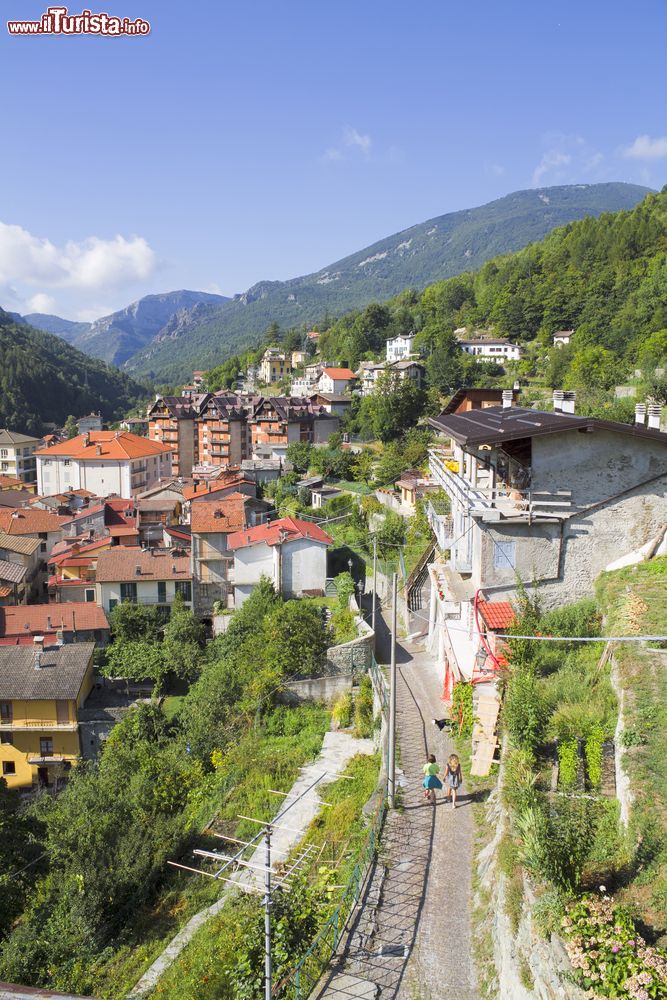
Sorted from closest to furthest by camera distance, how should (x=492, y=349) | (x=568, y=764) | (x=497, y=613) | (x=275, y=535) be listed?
(x=568, y=764) → (x=497, y=613) → (x=275, y=535) → (x=492, y=349)

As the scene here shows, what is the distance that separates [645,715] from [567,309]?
73.7 meters

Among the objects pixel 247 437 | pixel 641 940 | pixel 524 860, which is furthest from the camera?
pixel 247 437

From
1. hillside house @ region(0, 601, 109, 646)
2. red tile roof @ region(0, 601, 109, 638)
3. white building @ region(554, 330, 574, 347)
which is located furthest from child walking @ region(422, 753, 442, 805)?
white building @ region(554, 330, 574, 347)

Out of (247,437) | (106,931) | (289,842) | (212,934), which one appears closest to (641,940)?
(212,934)

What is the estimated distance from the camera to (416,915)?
10242 millimetres

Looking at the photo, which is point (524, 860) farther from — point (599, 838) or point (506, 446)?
point (506, 446)

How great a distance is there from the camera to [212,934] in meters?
12.7

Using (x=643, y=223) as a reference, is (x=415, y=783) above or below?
below

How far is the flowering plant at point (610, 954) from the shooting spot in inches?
256

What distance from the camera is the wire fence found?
8.79 m

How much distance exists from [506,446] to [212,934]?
13192 millimetres

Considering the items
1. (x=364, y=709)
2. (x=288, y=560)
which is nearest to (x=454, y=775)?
(x=364, y=709)

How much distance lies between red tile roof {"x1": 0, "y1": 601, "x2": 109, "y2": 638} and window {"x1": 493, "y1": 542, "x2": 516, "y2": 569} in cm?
2219

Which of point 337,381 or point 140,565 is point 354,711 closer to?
point 140,565
